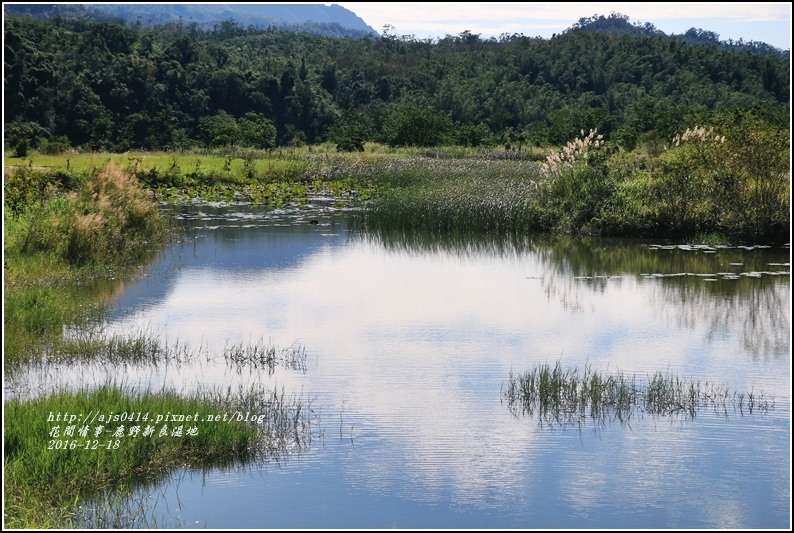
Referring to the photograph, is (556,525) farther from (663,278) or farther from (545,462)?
(663,278)

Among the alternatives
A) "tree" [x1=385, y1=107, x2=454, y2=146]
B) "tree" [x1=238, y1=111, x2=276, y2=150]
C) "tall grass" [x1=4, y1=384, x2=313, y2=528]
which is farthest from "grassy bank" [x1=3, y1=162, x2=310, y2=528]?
"tree" [x1=385, y1=107, x2=454, y2=146]

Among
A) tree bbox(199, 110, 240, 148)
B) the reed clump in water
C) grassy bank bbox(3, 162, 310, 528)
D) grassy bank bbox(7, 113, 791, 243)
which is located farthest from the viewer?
tree bbox(199, 110, 240, 148)

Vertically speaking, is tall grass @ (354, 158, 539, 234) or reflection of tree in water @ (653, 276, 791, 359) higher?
tall grass @ (354, 158, 539, 234)

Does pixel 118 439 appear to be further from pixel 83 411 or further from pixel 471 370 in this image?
pixel 471 370

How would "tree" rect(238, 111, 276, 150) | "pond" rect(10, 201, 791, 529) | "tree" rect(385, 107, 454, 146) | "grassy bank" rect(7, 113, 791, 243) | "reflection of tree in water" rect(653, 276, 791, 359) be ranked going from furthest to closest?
"tree" rect(385, 107, 454, 146), "tree" rect(238, 111, 276, 150), "grassy bank" rect(7, 113, 791, 243), "reflection of tree in water" rect(653, 276, 791, 359), "pond" rect(10, 201, 791, 529)


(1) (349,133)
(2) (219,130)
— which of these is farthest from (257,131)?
(1) (349,133)

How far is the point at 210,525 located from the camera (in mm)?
6129

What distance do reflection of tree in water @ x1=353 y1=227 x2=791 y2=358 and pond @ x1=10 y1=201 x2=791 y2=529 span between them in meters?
0.06

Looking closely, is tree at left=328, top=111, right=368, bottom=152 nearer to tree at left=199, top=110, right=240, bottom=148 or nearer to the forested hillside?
the forested hillside

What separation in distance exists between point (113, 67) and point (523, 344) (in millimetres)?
47278

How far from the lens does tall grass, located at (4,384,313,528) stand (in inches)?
Result: 243

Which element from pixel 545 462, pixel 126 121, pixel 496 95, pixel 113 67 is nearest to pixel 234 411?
pixel 545 462

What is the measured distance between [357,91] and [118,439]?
6388 centimetres

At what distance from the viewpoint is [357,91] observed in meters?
69.2
